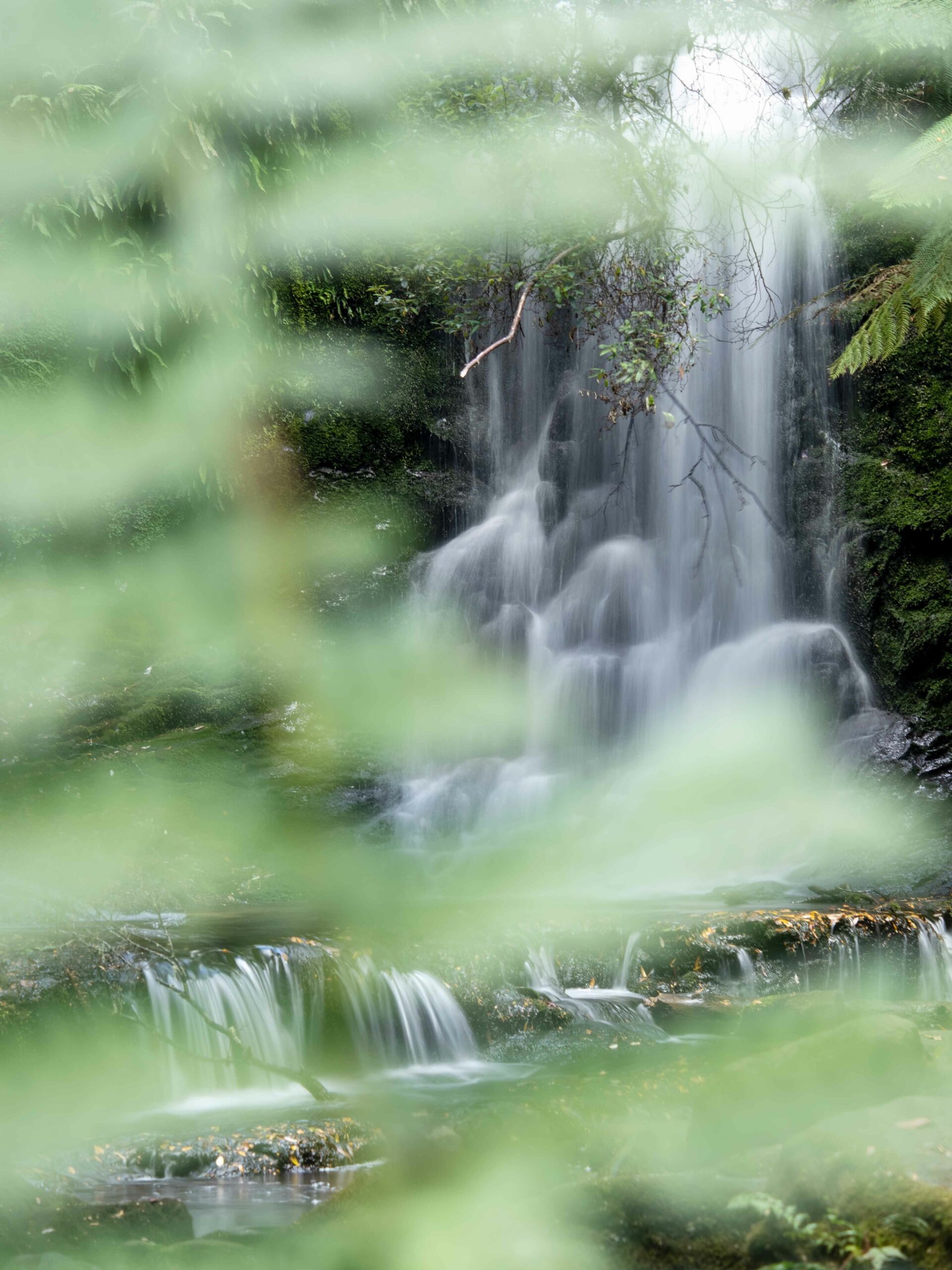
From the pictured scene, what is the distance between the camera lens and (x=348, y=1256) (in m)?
2.63

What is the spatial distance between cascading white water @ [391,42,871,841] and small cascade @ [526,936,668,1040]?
10.5 ft

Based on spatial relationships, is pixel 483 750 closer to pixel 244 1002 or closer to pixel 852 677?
pixel 852 677

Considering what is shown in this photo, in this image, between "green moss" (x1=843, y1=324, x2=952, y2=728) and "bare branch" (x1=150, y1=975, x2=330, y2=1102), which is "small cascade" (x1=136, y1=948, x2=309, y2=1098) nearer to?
"bare branch" (x1=150, y1=975, x2=330, y2=1102)

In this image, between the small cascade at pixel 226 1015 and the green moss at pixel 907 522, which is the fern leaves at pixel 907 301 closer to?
the green moss at pixel 907 522

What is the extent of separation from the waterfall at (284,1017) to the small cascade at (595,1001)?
0.43 meters

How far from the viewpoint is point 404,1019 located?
4262 mm

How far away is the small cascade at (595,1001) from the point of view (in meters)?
4.42

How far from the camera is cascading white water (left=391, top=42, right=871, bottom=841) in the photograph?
8.07m

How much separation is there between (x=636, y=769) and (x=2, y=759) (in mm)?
4329

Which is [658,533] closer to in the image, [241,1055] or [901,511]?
[901,511]

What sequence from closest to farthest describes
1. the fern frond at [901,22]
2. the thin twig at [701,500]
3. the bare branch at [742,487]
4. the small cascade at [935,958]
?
the fern frond at [901,22]
the small cascade at [935,958]
the thin twig at [701,500]
the bare branch at [742,487]

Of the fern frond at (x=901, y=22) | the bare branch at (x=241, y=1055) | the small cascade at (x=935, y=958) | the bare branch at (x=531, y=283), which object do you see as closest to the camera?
the bare branch at (x=241, y=1055)

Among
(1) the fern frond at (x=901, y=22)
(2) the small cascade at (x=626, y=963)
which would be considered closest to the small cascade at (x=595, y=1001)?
(2) the small cascade at (x=626, y=963)

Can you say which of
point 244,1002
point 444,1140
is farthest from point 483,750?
point 444,1140
